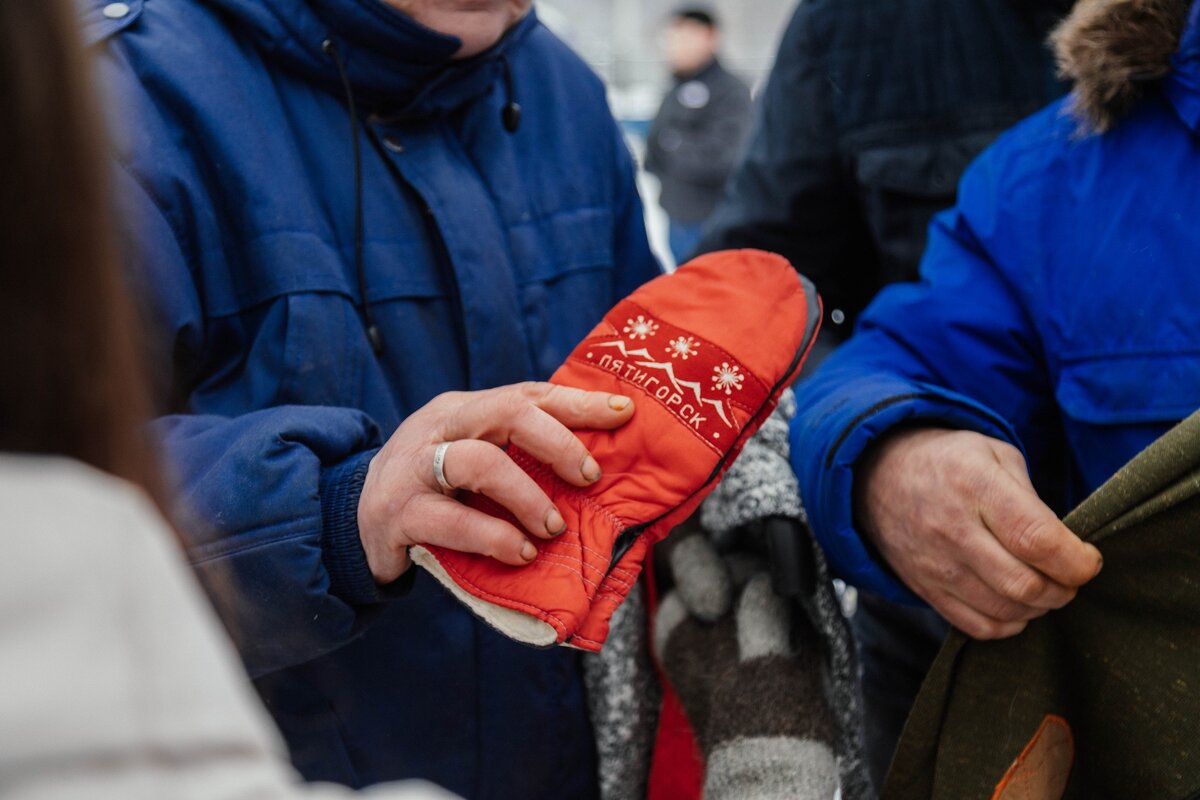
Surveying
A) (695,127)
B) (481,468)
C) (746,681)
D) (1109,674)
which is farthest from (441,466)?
(695,127)

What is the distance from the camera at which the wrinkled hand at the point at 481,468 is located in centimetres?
82

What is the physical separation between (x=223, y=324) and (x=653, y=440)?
0.41 metres

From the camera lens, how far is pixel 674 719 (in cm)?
111

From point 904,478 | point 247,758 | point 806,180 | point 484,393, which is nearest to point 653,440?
point 484,393

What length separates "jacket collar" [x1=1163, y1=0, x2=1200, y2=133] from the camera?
1.03 m

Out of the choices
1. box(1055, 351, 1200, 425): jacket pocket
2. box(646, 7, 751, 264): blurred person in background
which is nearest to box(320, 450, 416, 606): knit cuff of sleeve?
box(1055, 351, 1200, 425): jacket pocket

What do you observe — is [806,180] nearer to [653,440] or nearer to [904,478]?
[904,478]

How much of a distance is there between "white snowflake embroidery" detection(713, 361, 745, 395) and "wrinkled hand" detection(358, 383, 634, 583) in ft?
0.27

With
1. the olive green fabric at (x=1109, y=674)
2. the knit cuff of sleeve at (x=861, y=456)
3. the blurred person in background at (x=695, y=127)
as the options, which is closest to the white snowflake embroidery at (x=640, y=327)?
the knit cuff of sleeve at (x=861, y=456)

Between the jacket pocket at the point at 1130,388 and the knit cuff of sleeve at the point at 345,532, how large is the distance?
2.35 feet

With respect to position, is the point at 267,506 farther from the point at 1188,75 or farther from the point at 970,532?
the point at 1188,75

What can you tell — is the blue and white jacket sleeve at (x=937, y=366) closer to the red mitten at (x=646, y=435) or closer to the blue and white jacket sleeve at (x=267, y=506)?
the red mitten at (x=646, y=435)

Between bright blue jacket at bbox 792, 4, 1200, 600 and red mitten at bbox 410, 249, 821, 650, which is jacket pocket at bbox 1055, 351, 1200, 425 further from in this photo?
red mitten at bbox 410, 249, 821, 650

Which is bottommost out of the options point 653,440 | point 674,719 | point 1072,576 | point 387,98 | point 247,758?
point 674,719
